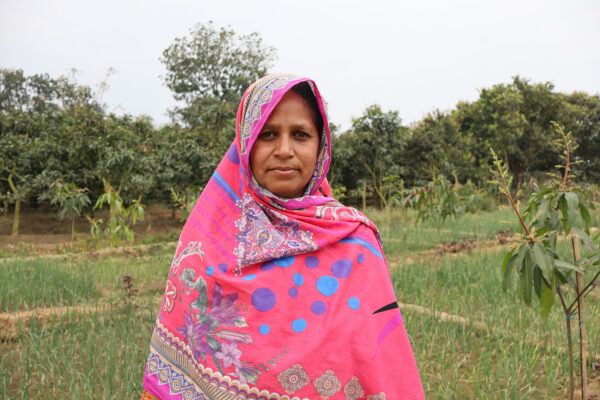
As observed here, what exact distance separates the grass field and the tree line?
602 centimetres

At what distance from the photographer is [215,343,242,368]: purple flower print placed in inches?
42.8

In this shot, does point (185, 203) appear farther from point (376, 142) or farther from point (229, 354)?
point (376, 142)

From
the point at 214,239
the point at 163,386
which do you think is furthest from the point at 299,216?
the point at 163,386

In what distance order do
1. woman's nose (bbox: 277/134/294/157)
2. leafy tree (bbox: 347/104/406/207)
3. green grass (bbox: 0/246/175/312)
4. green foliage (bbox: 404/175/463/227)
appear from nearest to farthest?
woman's nose (bbox: 277/134/294/157), green grass (bbox: 0/246/175/312), green foliage (bbox: 404/175/463/227), leafy tree (bbox: 347/104/406/207)

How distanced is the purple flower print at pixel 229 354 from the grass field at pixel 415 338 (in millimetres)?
959

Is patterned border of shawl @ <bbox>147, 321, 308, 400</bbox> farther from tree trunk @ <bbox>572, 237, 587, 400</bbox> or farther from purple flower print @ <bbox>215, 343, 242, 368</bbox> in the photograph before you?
tree trunk @ <bbox>572, 237, 587, 400</bbox>

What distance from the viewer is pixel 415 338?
8.05ft

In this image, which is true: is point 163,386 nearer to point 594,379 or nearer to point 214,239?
point 214,239

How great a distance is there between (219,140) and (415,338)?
30.2 ft

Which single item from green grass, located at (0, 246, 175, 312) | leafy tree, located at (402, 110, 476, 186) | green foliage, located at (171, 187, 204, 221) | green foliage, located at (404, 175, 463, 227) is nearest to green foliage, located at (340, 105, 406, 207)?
leafy tree, located at (402, 110, 476, 186)

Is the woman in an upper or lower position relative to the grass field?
upper

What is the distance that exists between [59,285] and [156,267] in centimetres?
161

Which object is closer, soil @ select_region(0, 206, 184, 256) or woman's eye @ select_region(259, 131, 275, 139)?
woman's eye @ select_region(259, 131, 275, 139)

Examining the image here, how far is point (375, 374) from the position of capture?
104 cm
